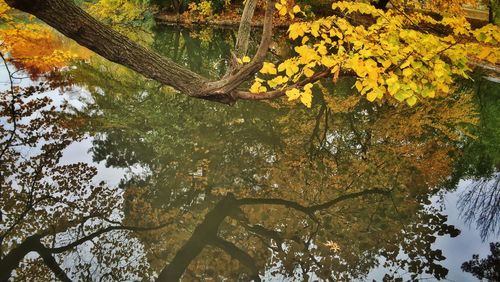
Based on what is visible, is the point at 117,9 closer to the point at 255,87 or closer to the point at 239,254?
the point at 255,87

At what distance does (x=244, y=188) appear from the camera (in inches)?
321

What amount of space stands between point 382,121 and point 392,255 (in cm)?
585

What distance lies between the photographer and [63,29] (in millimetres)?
4621

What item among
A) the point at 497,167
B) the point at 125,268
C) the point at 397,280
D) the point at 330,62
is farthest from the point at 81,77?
the point at 497,167

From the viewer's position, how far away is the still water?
618cm

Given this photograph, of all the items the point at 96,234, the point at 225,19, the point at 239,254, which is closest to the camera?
the point at 96,234

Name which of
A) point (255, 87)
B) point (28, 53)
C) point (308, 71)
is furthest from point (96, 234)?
point (28, 53)

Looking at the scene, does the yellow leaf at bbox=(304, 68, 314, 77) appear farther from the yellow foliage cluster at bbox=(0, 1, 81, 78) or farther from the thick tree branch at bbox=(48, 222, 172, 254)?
the yellow foliage cluster at bbox=(0, 1, 81, 78)

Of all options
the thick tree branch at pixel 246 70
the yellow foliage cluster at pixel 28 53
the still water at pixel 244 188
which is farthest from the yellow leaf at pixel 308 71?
the yellow foliage cluster at pixel 28 53

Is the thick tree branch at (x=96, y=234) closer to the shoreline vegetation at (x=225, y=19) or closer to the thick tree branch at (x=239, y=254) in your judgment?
the thick tree branch at (x=239, y=254)

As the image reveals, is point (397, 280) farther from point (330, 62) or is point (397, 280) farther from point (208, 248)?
point (330, 62)

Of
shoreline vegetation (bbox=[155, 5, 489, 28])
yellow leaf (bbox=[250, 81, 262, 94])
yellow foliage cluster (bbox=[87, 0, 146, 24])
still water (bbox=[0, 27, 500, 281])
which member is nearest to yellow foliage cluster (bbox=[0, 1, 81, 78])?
still water (bbox=[0, 27, 500, 281])

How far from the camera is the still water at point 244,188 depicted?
20.3ft

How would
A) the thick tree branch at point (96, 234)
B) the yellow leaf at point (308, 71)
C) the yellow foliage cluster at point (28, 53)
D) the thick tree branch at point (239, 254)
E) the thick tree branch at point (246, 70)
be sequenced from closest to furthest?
the yellow leaf at point (308, 71) → the thick tree branch at point (246, 70) → the thick tree branch at point (96, 234) → the thick tree branch at point (239, 254) → the yellow foliage cluster at point (28, 53)
